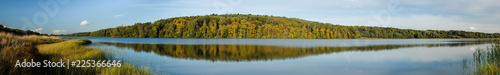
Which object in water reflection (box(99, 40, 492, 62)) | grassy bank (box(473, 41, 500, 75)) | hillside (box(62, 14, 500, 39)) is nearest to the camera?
grassy bank (box(473, 41, 500, 75))

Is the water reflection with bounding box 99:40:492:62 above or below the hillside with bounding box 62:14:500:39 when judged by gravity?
below

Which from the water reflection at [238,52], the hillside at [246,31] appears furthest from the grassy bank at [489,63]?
the hillside at [246,31]

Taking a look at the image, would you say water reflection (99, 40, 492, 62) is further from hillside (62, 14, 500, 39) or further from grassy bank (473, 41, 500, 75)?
hillside (62, 14, 500, 39)

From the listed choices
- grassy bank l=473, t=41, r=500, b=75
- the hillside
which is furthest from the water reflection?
the hillside

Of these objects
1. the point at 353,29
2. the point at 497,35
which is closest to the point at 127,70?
the point at 353,29

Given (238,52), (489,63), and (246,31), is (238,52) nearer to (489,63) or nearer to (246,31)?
(489,63)

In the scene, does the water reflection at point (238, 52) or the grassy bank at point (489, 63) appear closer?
the grassy bank at point (489, 63)

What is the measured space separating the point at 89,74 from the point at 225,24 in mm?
147906

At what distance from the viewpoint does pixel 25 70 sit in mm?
7770

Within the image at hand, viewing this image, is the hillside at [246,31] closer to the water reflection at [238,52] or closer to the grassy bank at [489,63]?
the water reflection at [238,52]

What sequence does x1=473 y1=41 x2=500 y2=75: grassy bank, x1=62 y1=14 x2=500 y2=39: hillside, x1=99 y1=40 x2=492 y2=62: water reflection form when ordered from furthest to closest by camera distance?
x1=62 y1=14 x2=500 y2=39: hillside → x1=99 y1=40 x2=492 y2=62: water reflection → x1=473 y1=41 x2=500 y2=75: grassy bank

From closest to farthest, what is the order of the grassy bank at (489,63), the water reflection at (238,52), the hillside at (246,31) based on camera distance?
the grassy bank at (489,63) → the water reflection at (238,52) → the hillside at (246,31)

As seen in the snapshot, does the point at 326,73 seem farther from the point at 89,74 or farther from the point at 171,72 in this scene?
the point at 89,74

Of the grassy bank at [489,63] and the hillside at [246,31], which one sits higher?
the hillside at [246,31]
